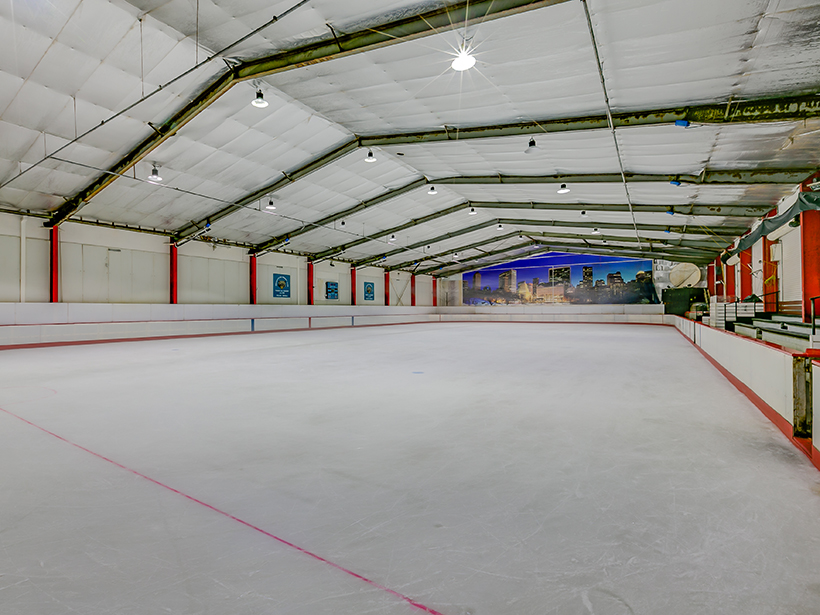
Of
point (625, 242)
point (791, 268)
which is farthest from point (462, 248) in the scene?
point (791, 268)

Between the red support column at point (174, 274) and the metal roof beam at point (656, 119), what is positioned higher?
the metal roof beam at point (656, 119)

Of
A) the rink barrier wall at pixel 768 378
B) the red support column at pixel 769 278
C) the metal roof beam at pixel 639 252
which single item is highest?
the metal roof beam at pixel 639 252

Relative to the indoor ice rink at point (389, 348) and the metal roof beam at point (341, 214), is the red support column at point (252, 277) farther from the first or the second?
the indoor ice rink at point (389, 348)

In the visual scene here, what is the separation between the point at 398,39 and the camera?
264 inches

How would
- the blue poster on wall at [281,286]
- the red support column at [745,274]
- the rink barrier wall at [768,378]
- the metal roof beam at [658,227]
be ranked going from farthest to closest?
the blue poster on wall at [281,286]
the metal roof beam at [658,227]
the red support column at [745,274]
the rink barrier wall at [768,378]

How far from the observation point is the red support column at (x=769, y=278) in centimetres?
1326

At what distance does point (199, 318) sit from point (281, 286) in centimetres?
571

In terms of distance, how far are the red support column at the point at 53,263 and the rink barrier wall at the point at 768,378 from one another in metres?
18.7

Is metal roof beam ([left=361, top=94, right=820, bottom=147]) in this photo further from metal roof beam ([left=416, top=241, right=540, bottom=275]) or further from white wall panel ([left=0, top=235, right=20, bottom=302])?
metal roof beam ([left=416, top=241, right=540, bottom=275])

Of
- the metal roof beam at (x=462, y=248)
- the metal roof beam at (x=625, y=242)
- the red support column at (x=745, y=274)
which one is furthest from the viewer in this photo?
the metal roof beam at (x=462, y=248)

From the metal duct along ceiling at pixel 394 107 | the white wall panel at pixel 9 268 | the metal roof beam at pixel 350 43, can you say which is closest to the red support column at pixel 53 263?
the metal duct along ceiling at pixel 394 107

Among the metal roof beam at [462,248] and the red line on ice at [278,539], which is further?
the metal roof beam at [462,248]

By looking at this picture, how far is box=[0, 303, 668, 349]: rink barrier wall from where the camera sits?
13.0m

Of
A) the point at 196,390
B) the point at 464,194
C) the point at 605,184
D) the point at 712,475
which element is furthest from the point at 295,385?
the point at 464,194
